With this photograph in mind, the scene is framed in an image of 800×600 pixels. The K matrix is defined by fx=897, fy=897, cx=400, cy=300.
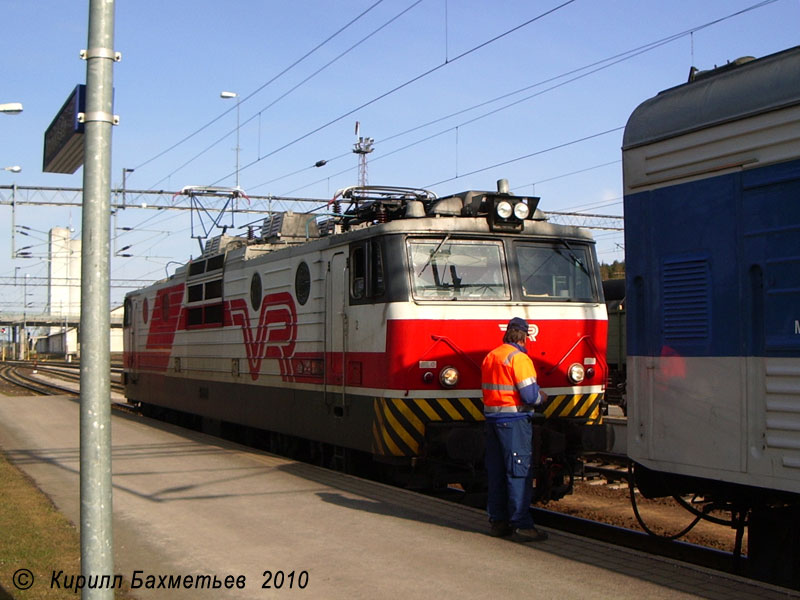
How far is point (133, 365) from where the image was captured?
69.3 ft

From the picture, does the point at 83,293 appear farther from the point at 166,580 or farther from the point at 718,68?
the point at 718,68

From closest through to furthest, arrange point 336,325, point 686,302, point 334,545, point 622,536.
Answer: point 686,302 < point 334,545 < point 622,536 < point 336,325

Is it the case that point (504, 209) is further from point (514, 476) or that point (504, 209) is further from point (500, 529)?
point (500, 529)

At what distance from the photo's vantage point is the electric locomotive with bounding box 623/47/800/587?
18.1 feet

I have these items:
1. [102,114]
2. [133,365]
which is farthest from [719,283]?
[133,365]

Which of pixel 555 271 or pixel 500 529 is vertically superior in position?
pixel 555 271

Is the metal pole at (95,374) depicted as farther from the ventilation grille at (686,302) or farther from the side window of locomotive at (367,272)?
the side window of locomotive at (367,272)

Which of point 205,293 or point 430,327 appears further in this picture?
point 205,293

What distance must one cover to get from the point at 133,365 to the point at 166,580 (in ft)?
50.8

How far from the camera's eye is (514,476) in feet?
24.3

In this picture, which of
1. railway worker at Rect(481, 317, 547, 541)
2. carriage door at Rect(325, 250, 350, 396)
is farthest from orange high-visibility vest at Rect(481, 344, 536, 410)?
carriage door at Rect(325, 250, 350, 396)

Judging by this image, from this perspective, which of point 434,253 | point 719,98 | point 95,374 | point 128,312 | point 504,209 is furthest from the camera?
point 128,312

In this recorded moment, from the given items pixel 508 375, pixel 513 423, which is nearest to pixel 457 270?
pixel 508 375

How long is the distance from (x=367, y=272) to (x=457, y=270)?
Answer: 0.96 meters
